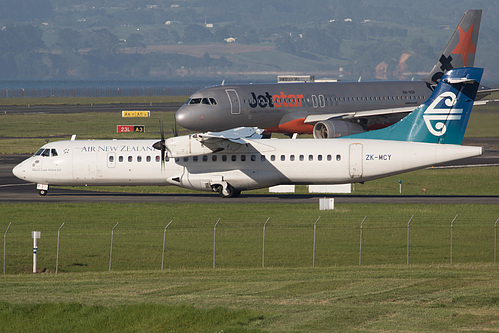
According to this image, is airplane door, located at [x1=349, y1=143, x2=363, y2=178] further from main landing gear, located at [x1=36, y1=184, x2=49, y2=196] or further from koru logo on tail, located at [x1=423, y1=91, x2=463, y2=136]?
main landing gear, located at [x1=36, y1=184, x2=49, y2=196]

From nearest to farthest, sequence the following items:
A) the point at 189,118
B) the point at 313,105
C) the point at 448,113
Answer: the point at 448,113 < the point at 189,118 < the point at 313,105

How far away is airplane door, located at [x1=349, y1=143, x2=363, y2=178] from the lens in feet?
152

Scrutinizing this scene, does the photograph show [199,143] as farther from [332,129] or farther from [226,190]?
[332,129]

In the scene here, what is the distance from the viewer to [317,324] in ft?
70.8

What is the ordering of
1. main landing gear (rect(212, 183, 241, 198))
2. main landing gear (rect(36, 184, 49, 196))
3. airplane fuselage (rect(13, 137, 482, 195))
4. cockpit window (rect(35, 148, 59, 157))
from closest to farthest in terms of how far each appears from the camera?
1. airplane fuselage (rect(13, 137, 482, 195))
2. main landing gear (rect(212, 183, 241, 198))
3. cockpit window (rect(35, 148, 59, 157))
4. main landing gear (rect(36, 184, 49, 196))

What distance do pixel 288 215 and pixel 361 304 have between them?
742 inches

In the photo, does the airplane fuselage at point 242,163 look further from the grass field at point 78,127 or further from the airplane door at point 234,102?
the airplane door at point 234,102

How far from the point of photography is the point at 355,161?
153 feet

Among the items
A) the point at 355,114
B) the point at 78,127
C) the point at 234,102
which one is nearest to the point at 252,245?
the point at 234,102

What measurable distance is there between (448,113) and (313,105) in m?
24.0

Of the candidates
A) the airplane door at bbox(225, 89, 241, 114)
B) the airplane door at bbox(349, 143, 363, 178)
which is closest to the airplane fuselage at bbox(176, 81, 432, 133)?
the airplane door at bbox(225, 89, 241, 114)

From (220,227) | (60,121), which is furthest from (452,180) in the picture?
(60,121)

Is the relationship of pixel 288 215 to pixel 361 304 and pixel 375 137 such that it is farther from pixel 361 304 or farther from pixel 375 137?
pixel 361 304

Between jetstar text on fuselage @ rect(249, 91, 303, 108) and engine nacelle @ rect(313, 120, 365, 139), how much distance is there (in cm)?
449
